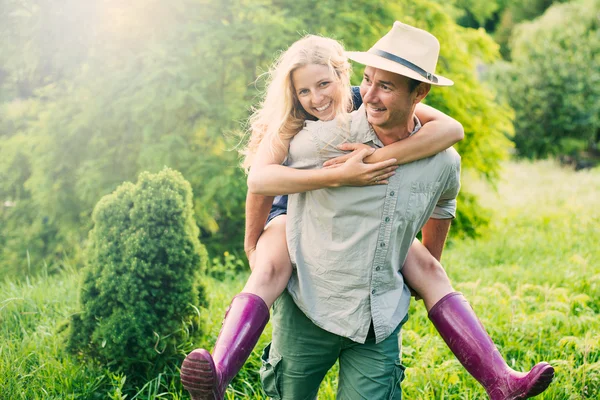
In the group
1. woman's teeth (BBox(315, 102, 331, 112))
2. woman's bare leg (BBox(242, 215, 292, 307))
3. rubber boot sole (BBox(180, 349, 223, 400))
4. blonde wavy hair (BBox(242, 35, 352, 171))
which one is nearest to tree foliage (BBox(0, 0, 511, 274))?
blonde wavy hair (BBox(242, 35, 352, 171))

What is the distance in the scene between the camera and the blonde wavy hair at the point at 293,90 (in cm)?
255

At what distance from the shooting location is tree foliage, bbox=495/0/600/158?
16062 millimetres

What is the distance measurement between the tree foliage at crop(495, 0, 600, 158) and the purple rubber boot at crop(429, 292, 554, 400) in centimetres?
1529

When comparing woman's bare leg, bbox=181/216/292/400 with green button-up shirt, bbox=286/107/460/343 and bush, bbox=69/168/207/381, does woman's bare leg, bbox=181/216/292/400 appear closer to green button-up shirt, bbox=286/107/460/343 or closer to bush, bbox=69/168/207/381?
green button-up shirt, bbox=286/107/460/343

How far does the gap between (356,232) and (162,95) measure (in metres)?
4.29

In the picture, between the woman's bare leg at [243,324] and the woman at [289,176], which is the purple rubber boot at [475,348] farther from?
the woman's bare leg at [243,324]

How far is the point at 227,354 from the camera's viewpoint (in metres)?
2.09

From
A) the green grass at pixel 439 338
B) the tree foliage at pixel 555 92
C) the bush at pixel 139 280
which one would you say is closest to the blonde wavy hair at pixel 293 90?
the bush at pixel 139 280

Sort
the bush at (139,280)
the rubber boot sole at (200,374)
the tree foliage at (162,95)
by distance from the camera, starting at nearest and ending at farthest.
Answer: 1. the rubber boot sole at (200,374)
2. the bush at (139,280)
3. the tree foliage at (162,95)

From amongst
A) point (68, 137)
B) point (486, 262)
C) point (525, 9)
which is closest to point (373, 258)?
point (486, 262)

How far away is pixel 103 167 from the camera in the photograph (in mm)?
6215

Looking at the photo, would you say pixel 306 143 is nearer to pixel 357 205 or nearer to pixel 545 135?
pixel 357 205

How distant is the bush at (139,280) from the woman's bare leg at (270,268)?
3.37 ft

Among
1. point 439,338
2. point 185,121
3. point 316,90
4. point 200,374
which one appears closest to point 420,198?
point 316,90
